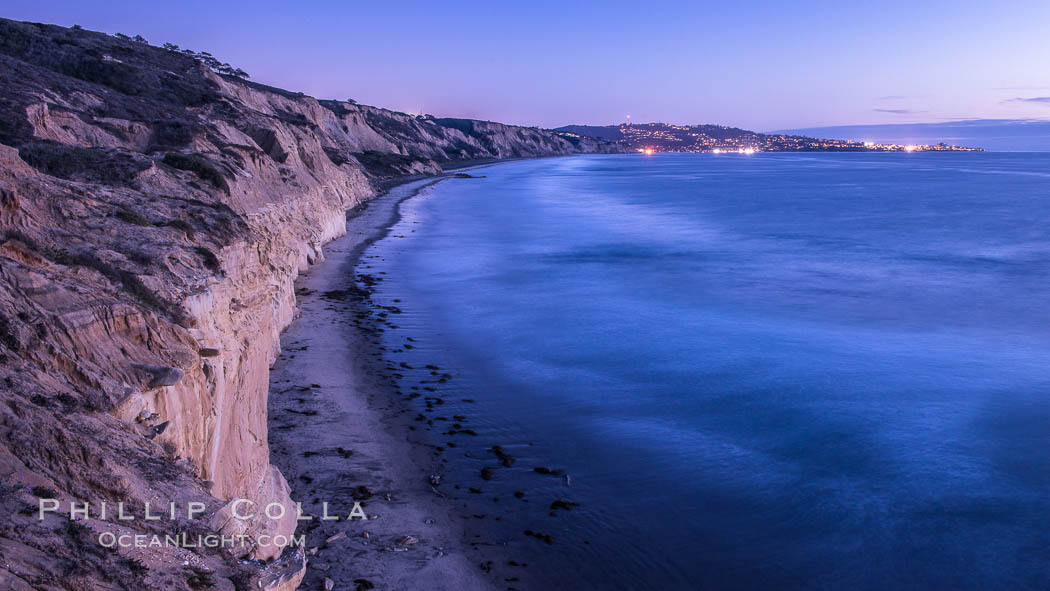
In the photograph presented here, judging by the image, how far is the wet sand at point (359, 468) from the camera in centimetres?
860

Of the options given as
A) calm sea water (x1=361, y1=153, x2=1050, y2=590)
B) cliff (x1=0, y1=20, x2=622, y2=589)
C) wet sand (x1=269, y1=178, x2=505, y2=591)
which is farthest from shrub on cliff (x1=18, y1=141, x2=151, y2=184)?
calm sea water (x1=361, y1=153, x2=1050, y2=590)

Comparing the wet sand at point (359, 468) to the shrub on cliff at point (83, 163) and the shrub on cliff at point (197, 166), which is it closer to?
the shrub on cliff at point (197, 166)

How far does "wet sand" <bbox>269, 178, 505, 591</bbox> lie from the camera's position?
28.2 ft

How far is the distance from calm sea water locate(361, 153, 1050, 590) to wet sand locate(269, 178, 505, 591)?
26.6 inches

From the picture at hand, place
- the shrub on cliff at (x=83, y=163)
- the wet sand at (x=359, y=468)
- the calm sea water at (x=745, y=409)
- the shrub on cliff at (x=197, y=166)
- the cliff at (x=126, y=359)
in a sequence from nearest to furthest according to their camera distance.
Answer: the cliff at (x=126, y=359)
the wet sand at (x=359, y=468)
the calm sea water at (x=745, y=409)
the shrub on cliff at (x=83, y=163)
the shrub on cliff at (x=197, y=166)

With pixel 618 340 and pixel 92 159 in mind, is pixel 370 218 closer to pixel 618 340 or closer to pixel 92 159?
pixel 618 340

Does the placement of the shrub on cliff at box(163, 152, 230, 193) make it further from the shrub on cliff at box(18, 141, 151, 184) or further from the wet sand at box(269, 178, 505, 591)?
the wet sand at box(269, 178, 505, 591)

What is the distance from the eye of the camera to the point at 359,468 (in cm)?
1103

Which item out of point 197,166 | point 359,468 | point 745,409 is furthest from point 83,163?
point 745,409

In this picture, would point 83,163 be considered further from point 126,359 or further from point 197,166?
point 126,359

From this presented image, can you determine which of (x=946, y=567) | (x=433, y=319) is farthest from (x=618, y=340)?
(x=946, y=567)

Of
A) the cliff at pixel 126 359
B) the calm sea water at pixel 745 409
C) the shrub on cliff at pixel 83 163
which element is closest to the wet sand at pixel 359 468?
the calm sea water at pixel 745 409

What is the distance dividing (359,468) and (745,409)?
363 inches

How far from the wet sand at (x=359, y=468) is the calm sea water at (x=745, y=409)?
0.67 m
